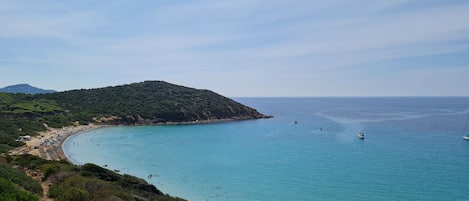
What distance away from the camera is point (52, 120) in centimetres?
8481

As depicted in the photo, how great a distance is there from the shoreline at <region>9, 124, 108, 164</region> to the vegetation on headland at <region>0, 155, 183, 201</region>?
57.8 ft

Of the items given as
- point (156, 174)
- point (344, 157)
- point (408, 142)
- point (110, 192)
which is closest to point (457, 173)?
point (344, 157)

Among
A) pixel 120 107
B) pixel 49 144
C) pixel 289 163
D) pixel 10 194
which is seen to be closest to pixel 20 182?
pixel 10 194

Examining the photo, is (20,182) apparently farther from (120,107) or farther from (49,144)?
(120,107)

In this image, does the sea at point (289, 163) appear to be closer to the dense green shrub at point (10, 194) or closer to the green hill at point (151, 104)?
the dense green shrub at point (10, 194)

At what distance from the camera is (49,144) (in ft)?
194

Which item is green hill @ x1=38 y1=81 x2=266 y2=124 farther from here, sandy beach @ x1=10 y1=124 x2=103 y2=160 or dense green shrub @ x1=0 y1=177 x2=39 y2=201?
dense green shrub @ x1=0 y1=177 x2=39 y2=201

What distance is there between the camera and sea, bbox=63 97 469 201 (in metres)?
34.6

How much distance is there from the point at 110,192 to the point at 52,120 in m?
74.4

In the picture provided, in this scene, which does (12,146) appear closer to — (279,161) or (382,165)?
(279,161)

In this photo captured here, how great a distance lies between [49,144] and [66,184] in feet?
140

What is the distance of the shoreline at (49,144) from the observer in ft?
161

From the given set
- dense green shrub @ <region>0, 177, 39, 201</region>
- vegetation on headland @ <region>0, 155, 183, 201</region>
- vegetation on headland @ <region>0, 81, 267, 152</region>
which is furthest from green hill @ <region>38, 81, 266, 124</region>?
dense green shrub @ <region>0, 177, 39, 201</region>

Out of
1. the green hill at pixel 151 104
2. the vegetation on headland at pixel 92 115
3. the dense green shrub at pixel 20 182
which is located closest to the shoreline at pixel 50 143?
the vegetation on headland at pixel 92 115
